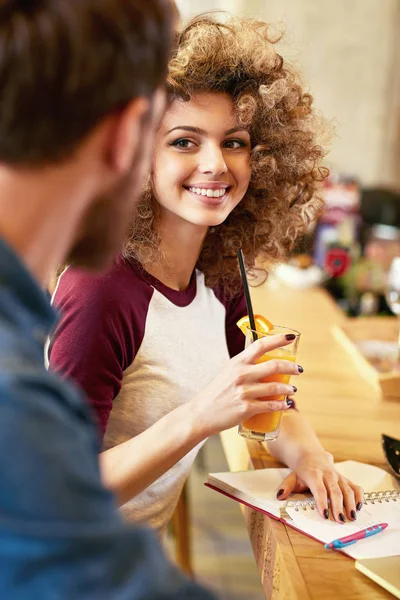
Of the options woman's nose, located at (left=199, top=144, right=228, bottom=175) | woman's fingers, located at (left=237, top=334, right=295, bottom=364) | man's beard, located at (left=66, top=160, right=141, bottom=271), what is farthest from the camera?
woman's nose, located at (left=199, top=144, right=228, bottom=175)

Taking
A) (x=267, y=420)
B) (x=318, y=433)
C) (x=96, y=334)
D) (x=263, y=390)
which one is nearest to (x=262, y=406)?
(x=263, y=390)

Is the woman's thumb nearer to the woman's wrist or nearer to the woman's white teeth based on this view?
the woman's wrist

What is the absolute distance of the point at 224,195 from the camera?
4.97 feet

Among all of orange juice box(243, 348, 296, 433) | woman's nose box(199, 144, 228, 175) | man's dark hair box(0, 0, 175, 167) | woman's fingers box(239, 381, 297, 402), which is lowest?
orange juice box(243, 348, 296, 433)

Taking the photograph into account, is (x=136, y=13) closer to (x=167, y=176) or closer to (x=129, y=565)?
(x=129, y=565)

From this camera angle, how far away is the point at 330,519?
1197 millimetres

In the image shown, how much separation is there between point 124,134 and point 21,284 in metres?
0.17

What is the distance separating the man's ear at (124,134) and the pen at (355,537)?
2.11ft

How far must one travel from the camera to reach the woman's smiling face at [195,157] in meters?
1.46

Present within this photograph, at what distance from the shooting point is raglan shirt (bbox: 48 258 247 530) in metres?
1.32

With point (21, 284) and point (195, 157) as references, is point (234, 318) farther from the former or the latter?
point (21, 284)

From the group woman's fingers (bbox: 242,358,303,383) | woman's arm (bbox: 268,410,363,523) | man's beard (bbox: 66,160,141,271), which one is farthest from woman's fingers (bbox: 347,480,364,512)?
man's beard (bbox: 66,160,141,271)

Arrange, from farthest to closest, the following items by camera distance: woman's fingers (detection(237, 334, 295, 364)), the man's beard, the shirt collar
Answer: woman's fingers (detection(237, 334, 295, 364)) → the man's beard → the shirt collar

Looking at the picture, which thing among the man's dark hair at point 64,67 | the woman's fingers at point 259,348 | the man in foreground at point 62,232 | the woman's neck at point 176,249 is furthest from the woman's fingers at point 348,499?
the man's dark hair at point 64,67
